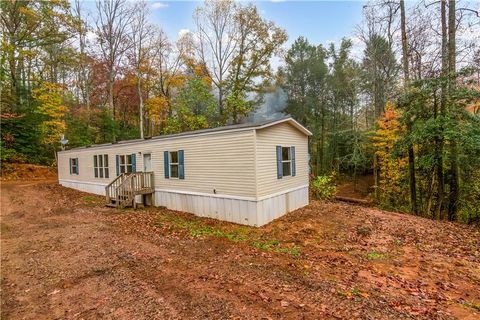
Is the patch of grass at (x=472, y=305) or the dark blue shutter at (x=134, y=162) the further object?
the dark blue shutter at (x=134, y=162)

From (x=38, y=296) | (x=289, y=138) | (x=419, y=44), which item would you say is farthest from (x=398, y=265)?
(x=419, y=44)

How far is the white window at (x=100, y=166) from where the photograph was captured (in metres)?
14.8

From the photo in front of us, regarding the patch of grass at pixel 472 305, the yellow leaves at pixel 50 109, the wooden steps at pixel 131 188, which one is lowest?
the patch of grass at pixel 472 305

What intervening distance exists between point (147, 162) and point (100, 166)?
15.0ft

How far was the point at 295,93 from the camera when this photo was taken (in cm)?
2417

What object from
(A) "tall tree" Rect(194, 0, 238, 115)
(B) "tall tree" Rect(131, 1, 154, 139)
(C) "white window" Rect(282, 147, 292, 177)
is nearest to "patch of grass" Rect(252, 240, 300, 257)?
(C) "white window" Rect(282, 147, 292, 177)

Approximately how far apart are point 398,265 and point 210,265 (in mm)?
4215

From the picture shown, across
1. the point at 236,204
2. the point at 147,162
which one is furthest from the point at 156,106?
the point at 236,204

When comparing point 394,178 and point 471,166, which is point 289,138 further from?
point 394,178

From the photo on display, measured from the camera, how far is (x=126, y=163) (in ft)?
44.1

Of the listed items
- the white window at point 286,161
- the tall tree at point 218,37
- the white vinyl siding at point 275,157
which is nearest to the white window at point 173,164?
the white vinyl siding at point 275,157

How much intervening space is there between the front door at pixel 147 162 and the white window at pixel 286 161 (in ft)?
20.9

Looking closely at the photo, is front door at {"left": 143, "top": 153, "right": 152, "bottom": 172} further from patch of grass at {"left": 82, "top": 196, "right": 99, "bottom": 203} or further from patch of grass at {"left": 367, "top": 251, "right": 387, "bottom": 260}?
patch of grass at {"left": 367, "top": 251, "right": 387, "bottom": 260}

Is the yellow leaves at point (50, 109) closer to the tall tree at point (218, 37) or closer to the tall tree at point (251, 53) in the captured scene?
the tall tree at point (218, 37)
